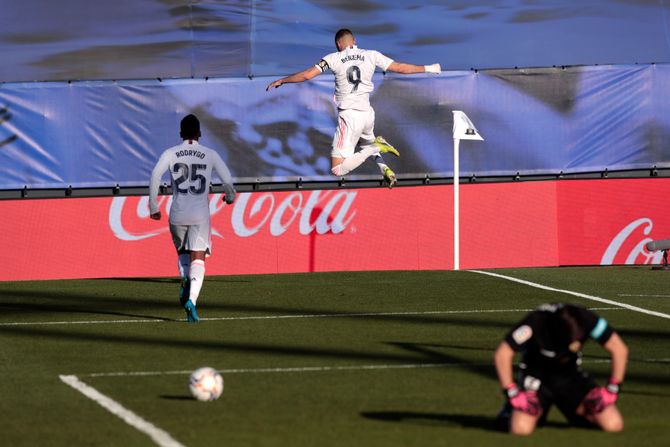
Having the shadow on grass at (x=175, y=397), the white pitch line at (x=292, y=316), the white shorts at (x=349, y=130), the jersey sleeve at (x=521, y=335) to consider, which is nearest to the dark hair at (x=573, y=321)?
the jersey sleeve at (x=521, y=335)

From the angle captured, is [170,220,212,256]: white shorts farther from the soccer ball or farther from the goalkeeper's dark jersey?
the goalkeeper's dark jersey

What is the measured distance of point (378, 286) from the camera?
744 inches

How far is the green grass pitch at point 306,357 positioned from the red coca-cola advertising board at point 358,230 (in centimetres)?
184

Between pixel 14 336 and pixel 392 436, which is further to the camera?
pixel 14 336

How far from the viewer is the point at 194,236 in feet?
49.3

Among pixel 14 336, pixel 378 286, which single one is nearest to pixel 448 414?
pixel 14 336

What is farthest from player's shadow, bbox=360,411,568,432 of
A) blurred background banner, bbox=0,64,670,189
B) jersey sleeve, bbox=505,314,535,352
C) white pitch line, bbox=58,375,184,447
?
blurred background banner, bbox=0,64,670,189

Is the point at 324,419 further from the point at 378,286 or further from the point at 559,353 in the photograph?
the point at 378,286

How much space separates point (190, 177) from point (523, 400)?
7.04m

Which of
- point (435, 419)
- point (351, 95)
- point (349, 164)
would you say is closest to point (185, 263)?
point (349, 164)

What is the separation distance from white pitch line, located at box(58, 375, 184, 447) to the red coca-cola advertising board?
431 inches

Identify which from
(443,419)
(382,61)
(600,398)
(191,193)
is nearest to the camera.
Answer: (600,398)

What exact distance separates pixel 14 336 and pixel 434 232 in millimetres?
10029

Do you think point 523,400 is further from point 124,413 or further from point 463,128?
point 463,128
